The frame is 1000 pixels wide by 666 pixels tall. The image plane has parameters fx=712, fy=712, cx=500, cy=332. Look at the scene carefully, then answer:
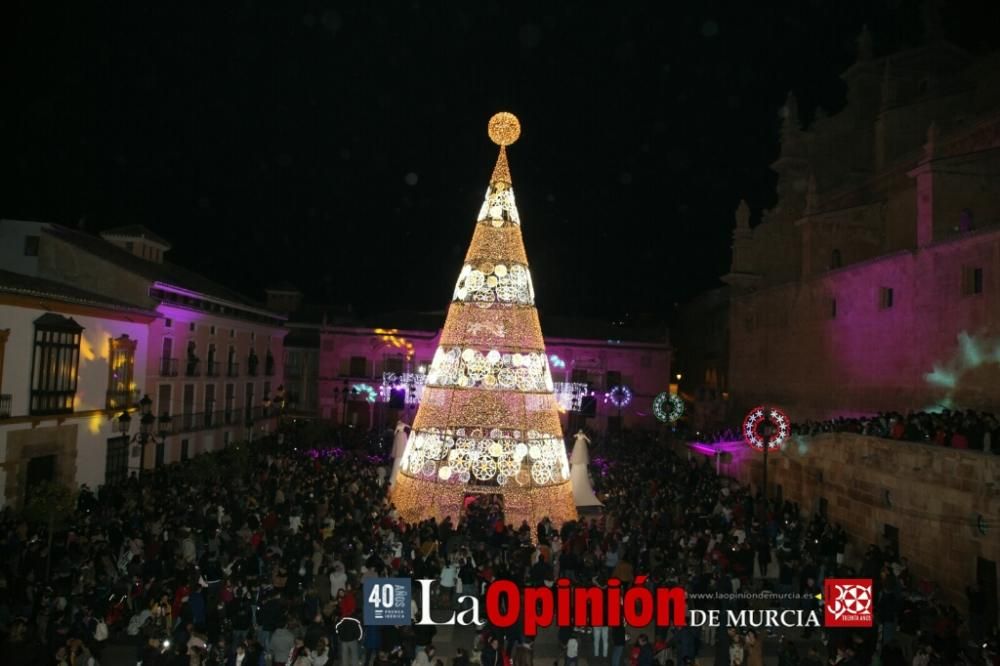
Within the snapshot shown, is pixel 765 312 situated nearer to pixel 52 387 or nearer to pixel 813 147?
pixel 813 147

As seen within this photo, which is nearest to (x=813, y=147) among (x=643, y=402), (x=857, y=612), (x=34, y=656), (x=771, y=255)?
(x=771, y=255)

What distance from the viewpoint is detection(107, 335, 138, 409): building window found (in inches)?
874

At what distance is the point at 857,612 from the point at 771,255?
85.0 feet

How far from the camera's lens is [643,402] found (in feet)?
154

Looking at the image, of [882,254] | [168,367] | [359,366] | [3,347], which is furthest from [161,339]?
[882,254]

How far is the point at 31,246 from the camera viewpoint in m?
23.3

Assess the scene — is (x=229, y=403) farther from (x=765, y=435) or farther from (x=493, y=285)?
(x=765, y=435)

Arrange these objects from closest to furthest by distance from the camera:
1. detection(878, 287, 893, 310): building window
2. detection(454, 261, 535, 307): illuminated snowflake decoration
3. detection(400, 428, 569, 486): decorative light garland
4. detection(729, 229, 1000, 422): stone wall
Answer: detection(400, 428, 569, 486): decorative light garland < detection(454, 261, 535, 307): illuminated snowflake decoration < detection(729, 229, 1000, 422): stone wall < detection(878, 287, 893, 310): building window

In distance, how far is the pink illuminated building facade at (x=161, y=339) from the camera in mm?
22625

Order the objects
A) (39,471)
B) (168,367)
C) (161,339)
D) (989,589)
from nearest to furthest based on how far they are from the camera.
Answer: (989,589), (39,471), (161,339), (168,367)

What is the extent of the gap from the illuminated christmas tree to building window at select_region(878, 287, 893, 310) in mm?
13080

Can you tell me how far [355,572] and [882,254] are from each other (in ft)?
Result: 66.0

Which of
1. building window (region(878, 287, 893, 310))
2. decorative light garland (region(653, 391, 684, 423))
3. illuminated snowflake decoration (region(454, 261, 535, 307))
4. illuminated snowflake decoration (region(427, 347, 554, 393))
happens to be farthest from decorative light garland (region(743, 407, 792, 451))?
illuminated snowflake decoration (region(454, 261, 535, 307))

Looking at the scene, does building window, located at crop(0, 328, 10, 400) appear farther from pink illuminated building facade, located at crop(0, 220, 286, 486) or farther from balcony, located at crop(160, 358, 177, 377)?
balcony, located at crop(160, 358, 177, 377)
